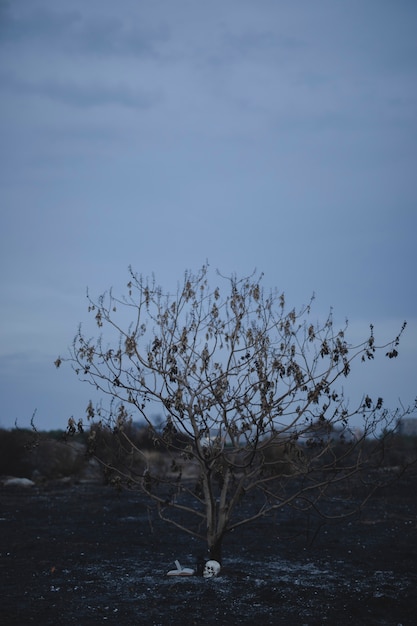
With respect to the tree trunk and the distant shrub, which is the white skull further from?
the distant shrub

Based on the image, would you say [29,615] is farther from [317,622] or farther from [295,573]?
[295,573]

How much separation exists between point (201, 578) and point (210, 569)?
15cm

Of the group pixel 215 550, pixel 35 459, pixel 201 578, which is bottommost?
pixel 201 578

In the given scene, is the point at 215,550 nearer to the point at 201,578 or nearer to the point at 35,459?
the point at 201,578

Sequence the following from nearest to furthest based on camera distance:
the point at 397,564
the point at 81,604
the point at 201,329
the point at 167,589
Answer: the point at 81,604
the point at 167,589
the point at 201,329
the point at 397,564

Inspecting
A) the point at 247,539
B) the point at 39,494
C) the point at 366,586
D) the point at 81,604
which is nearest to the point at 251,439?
the point at 366,586

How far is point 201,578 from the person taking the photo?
7.96m

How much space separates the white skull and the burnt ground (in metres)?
0.09

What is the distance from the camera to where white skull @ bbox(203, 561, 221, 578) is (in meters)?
7.99

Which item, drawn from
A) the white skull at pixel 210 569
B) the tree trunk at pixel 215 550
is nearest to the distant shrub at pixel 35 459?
the tree trunk at pixel 215 550

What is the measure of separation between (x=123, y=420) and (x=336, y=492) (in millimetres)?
11097

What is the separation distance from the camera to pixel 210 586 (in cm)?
757

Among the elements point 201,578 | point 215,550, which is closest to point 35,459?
point 215,550

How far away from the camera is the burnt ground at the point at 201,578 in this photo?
6637 mm
